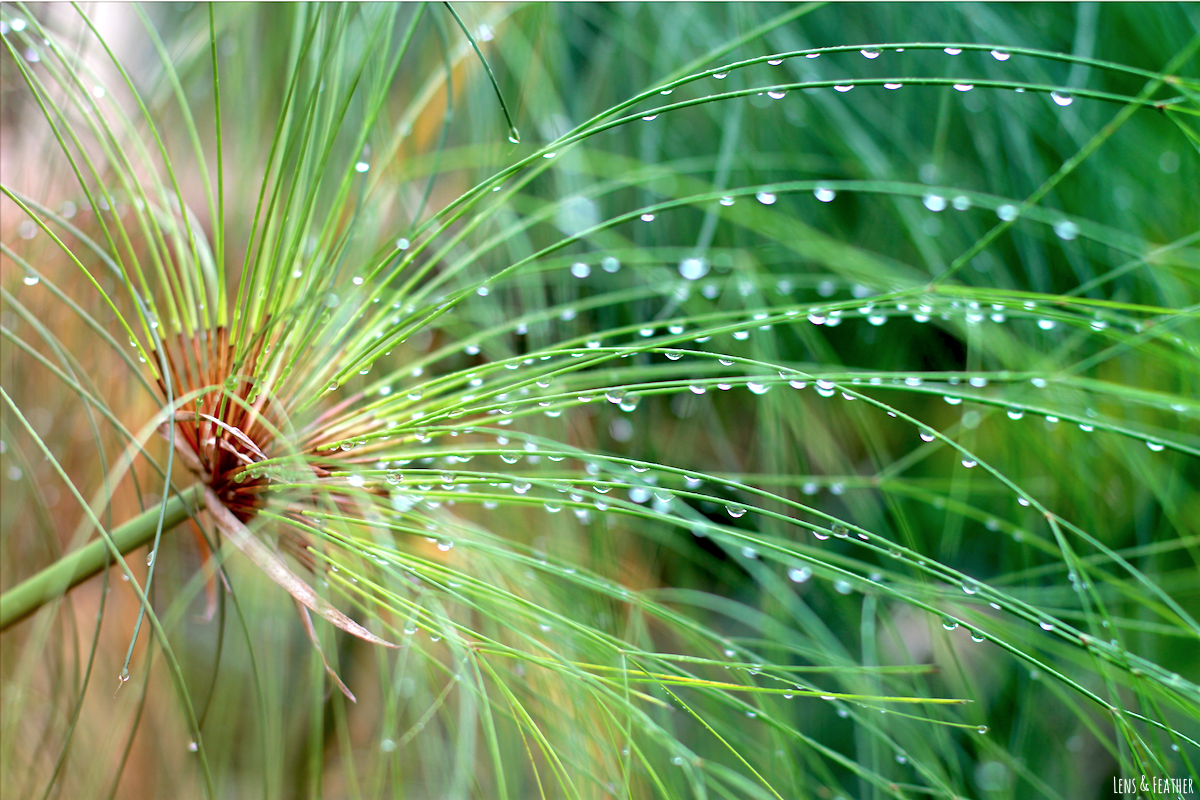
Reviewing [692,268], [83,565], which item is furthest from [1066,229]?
[83,565]

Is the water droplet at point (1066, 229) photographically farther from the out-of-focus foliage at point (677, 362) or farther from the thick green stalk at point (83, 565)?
the thick green stalk at point (83, 565)

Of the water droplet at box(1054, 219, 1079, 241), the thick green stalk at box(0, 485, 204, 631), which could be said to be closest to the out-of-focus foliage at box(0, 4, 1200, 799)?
the water droplet at box(1054, 219, 1079, 241)

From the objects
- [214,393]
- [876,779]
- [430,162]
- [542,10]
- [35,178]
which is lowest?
[876,779]

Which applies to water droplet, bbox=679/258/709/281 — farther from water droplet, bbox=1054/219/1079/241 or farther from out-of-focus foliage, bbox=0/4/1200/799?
water droplet, bbox=1054/219/1079/241

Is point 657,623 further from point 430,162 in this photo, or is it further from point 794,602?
point 430,162

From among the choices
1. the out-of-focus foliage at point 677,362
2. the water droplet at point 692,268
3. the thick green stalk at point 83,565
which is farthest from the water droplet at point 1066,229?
the thick green stalk at point 83,565

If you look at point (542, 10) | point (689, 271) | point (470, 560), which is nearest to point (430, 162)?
point (542, 10)

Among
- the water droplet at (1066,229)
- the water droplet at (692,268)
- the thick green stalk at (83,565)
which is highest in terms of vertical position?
the water droplet at (1066,229)

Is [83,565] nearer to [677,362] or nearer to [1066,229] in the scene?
[677,362]

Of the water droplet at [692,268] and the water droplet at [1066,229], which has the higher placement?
the water droplet at [1066,229]
